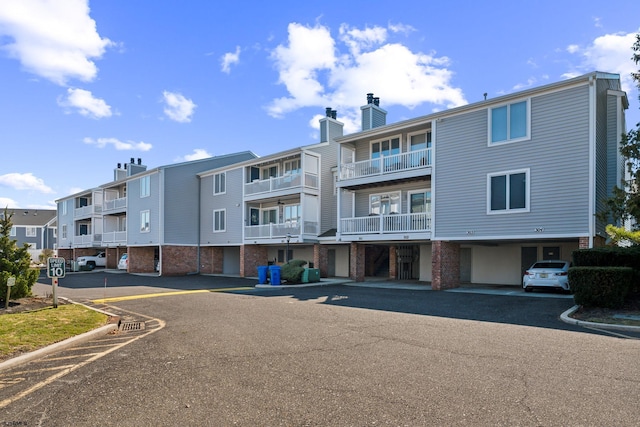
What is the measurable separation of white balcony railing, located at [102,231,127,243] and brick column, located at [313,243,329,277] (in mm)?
19103

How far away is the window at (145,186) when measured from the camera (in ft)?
113

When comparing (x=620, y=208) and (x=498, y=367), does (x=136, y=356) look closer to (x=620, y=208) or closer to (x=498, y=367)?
(x=498, y=367)

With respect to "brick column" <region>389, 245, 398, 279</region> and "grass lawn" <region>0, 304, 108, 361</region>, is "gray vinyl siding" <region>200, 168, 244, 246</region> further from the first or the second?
"grass lawn" <region>0, 304, 108, 361</region>

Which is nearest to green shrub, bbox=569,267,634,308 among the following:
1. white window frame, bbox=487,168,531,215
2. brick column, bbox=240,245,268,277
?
white window frame, bbox=487,168,531,215

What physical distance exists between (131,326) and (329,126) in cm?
2064

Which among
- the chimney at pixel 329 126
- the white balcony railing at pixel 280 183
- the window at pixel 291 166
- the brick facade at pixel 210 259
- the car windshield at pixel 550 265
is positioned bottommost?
the brick facade at pixel 210 259

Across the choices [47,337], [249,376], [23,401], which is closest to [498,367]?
[249,376]

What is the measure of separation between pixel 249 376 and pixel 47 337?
5223 mm

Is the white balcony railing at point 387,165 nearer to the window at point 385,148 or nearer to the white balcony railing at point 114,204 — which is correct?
the window at point 385,148

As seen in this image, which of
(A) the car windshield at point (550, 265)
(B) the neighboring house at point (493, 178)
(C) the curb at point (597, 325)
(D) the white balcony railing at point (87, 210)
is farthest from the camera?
(D) the white balcony railing at point (87, 210)

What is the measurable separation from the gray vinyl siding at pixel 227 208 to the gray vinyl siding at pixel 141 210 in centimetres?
328

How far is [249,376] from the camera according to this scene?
623cm

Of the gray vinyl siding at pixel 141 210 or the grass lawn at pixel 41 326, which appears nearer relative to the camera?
the grass lawn at pixel 41 326

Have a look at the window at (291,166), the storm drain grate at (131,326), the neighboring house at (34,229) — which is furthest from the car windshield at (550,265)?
the neighboring house at (34,229)
